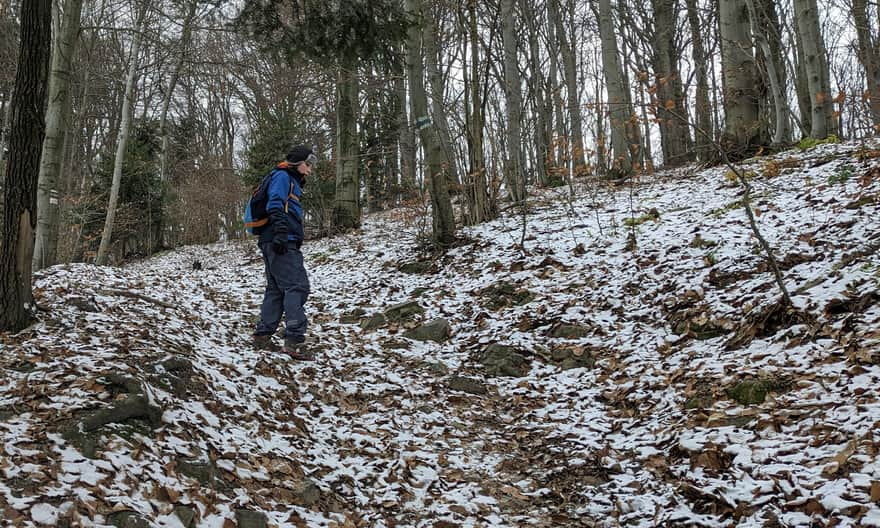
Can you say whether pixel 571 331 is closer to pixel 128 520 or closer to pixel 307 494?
pixel 307 494

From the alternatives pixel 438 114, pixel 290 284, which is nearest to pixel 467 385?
pixel 290 284

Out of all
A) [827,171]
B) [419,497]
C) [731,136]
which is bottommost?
[419,497]

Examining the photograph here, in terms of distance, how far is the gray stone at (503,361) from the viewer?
5633 mm

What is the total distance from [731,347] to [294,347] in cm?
414

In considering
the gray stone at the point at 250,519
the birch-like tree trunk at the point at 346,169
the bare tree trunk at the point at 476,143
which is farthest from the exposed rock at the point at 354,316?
the birch-like tree trunk at the point at 346,169

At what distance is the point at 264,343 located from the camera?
5.72 meters

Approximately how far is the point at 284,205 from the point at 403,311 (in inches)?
103

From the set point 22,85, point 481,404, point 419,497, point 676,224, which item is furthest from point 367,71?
point 419,497

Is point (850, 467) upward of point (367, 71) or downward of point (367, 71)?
downward

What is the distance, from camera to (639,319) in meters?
5.82

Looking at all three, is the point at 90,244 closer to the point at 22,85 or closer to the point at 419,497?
the point at 22,85

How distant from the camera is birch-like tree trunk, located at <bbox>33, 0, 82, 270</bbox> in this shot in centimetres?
795

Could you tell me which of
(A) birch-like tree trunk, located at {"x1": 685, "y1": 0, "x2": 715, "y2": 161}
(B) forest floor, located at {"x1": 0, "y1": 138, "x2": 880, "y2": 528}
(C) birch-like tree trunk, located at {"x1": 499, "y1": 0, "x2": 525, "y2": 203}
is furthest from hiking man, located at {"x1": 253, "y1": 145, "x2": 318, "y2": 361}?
(A) birch-like tree trunk, located at {"x1": 685, "y1": 0, "x2": 715, "y2": 161}

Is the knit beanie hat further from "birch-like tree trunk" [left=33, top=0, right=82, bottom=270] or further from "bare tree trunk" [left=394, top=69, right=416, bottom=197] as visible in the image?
"bare tree trunk" [left=394, top=69, right=416, bottom=197]
